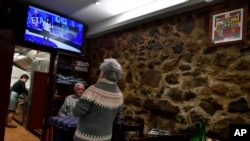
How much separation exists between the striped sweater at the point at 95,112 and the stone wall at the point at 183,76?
104cm

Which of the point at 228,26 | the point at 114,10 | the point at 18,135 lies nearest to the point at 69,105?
the point at 114,10

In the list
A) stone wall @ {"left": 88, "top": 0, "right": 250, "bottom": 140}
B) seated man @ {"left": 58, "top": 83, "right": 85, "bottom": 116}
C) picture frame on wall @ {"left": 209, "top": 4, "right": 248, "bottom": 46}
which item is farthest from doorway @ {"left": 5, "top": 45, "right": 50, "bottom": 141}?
picture frame on wall @ {"left": 209, "top": 4, "right": 248, "bottom": 46}

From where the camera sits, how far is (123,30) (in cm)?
381

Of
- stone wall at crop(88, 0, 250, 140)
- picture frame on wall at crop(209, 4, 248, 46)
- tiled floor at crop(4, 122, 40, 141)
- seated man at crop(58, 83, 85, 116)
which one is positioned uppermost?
picture frame on wall at crop(209, 4, 248, 46)

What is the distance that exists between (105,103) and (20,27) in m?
2.46

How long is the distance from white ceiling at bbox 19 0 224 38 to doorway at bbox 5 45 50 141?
1.21 metres

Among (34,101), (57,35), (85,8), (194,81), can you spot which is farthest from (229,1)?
(34,101)

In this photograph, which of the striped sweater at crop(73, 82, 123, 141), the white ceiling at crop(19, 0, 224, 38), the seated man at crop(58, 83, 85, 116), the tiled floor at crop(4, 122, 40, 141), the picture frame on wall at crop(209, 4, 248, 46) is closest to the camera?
the striped sweater at crop(73, 82, 123, 141)

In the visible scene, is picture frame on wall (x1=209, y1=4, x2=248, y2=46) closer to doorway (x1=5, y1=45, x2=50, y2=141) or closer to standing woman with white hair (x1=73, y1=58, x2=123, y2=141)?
standing woman with white hair (x1=73, y1=58, x2=123, y2=141)

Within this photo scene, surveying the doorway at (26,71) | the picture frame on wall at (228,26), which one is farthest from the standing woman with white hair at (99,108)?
the doorway at (26,71)

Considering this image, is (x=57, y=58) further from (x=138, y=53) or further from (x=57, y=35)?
Result: (x=138, y=53)

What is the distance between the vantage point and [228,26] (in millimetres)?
2369

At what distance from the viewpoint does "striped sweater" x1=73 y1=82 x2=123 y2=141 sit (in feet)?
6.39

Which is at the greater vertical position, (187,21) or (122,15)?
(122,15)
